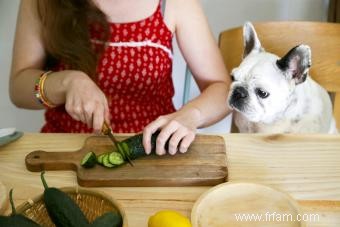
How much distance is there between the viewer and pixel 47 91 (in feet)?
2.81

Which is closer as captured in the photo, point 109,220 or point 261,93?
point 109,220

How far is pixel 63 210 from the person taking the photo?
481 millimetres

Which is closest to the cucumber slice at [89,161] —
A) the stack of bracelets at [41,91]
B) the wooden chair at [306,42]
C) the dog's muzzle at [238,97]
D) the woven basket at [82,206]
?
the woven basket at [82,206]

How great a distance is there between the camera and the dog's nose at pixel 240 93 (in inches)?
37.9

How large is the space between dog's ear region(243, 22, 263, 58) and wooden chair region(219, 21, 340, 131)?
10 cm

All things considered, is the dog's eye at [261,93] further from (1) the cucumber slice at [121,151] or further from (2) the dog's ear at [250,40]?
(1) the cucumber slice at [121,151]

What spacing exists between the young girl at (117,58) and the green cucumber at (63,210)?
346 mm

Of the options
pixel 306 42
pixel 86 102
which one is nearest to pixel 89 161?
pixel 86 102

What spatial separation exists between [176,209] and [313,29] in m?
0.74

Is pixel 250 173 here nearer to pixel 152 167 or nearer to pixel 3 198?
pixel 152 167

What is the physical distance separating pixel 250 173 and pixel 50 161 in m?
0.34

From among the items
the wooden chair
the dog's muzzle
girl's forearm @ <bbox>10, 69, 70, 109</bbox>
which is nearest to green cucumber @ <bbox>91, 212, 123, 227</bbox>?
girl's forearm @ <bbox>10, 69, 70, 109</bbox>

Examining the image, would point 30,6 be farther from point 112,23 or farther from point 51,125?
point 51,125

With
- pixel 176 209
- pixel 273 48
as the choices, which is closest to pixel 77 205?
pixel 176 209
